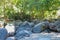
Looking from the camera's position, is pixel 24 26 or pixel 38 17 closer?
pixel 24 26

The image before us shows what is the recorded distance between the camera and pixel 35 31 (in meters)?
6.66

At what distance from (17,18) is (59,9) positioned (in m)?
1.94

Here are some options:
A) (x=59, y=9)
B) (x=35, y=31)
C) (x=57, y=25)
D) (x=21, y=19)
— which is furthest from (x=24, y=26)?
(x=59, y=9)

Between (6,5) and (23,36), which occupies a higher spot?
(6,5)

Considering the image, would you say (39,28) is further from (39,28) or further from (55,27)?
(55,27)

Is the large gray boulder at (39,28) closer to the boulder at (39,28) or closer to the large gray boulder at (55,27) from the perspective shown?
the boulder at (39,28)

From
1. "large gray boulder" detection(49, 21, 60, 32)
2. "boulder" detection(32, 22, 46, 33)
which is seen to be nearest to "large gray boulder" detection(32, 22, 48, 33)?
"boulder" detection(32, 22, 46, 33)

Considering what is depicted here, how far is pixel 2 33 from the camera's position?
15.4ft

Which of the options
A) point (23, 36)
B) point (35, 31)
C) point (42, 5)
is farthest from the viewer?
point (42, 5)

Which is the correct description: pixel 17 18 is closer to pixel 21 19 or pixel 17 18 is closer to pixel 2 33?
pixel 21 19

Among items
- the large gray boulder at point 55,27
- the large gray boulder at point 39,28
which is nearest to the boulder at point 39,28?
the large gray boulder at point 39,28

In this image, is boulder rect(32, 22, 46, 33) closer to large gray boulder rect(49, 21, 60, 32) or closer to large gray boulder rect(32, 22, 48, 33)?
large gray boulder rect(32, 22, 48, 33)

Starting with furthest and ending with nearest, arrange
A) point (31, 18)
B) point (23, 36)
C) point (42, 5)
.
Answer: point (31, 18) → point (42, 5) → point (23, 36)

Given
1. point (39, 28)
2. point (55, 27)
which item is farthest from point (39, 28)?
point (55, 27)
